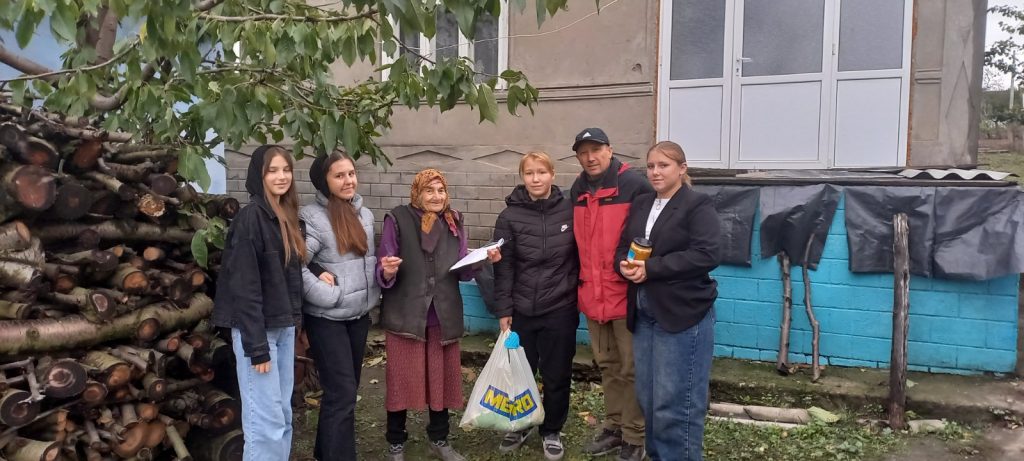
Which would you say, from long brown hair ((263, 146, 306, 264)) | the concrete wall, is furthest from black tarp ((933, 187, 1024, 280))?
long brown hair ((263, 146, 306, 264))

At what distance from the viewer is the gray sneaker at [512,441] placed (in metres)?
4.48

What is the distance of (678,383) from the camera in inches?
143

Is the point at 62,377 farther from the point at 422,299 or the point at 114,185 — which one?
the point at 422,299

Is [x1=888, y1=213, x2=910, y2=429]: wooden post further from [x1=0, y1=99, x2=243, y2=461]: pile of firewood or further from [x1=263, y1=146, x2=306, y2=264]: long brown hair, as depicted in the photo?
[x1=0, y1=99, x2=243, y2=461]: pile of firewood

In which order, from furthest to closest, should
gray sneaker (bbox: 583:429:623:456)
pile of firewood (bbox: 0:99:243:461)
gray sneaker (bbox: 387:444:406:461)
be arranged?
1. gray sneaker (bbox: 583:429:623:456)
2. gray sneaker (bbox: 387:444:406:461)
3. pile of firewood (bbox: 0:99:243:461)

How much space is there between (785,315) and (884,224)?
96 cm

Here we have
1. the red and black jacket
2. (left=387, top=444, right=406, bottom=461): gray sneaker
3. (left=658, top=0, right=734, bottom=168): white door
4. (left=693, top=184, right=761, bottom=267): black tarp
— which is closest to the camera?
the red and black jacket

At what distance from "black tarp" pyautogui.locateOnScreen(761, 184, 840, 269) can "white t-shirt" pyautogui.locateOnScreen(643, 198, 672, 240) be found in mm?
2104

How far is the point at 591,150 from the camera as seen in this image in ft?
13.3

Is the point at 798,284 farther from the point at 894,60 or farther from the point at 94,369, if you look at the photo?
the point at 94,369

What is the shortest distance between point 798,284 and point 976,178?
1.44 m

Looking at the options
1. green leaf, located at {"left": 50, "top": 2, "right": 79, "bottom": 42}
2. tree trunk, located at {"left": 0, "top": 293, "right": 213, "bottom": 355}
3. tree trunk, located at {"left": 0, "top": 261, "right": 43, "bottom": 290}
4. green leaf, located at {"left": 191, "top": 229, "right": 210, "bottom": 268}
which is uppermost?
green leaf, located at {"left": 50, "top": 2, "right": 79, "bottom": 42}

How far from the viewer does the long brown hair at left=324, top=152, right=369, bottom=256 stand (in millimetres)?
3820

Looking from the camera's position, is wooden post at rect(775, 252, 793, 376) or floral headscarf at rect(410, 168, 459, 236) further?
wooden post at rect(775, 252, 793, 376)
